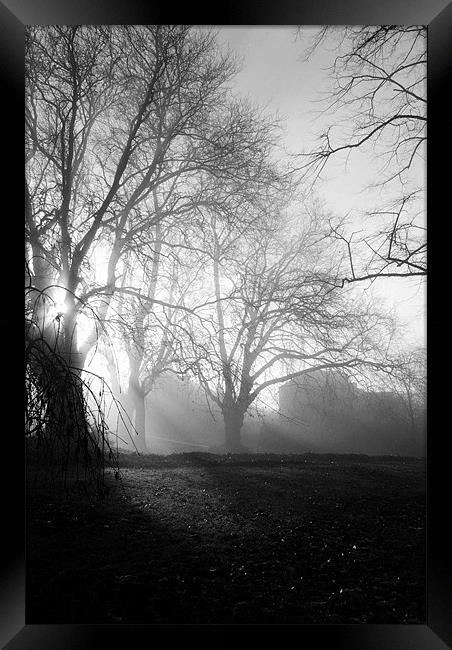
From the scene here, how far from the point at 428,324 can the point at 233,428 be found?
1.13 metres

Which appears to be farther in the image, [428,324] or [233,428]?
[233,428]

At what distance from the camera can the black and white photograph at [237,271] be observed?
2184 millimetres

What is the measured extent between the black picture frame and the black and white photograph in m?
0.43

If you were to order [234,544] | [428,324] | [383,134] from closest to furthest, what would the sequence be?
[428,324] → [234,544] → [383,134]

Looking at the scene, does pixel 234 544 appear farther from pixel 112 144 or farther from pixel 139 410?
pixel 112 144

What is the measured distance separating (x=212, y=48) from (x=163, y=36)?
12.1 inches

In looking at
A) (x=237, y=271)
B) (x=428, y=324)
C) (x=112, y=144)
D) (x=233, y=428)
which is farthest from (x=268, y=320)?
(x=112, y=144)

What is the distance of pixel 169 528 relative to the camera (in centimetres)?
204

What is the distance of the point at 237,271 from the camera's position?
2395mm

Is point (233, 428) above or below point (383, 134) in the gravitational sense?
below

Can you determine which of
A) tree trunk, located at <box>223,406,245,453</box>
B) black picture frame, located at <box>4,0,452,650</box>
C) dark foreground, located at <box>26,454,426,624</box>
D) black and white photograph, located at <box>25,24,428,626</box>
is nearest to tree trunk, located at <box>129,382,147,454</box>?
black and white photograph, located at <box>25,24,428,626</box>

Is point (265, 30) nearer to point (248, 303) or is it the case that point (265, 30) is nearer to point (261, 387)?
point (248, 303)
